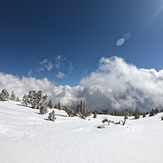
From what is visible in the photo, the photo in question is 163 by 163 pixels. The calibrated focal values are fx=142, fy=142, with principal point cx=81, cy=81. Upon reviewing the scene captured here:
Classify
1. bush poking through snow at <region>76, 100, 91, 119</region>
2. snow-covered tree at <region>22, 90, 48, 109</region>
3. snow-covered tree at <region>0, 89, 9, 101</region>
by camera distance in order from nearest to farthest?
bush poking through snow at <region>76, 100, 91, 119</region>
snow-covered tree at <region>22, 90, 48, 109</region>
snow-covered tree at <region>0, 89, 9, 101</region>

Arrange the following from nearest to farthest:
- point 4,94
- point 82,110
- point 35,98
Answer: point 82,110 < point 35,98 < point 4,94

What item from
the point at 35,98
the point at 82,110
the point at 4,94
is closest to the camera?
the point at 82,110

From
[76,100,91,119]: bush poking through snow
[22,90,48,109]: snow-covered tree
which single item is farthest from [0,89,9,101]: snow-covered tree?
[76,100,91,119]: bush poking through snow

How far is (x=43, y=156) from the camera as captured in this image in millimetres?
9719

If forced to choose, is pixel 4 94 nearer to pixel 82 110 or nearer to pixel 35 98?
pixel 35 98

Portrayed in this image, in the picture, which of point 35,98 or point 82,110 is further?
point 35,98

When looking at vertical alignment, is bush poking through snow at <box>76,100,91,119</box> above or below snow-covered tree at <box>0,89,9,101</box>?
below

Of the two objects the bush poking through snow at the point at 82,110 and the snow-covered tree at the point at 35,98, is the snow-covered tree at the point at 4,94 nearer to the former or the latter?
the snow-covered tree at the point at 35,98

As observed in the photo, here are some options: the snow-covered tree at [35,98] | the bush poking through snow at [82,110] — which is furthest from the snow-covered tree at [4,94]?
the bush poking through snow at [82,110]

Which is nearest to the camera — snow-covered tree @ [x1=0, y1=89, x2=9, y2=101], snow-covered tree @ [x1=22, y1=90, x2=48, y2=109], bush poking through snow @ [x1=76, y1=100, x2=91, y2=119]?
bush poking through snow @ [x1=76, y1=100, x2=91, y2=119]

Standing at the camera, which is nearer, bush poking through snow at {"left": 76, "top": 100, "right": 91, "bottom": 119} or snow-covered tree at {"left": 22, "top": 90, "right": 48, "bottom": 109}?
bush poking through snow at {"left": 76, "top": 100, "right": 91, "bottom": 119}

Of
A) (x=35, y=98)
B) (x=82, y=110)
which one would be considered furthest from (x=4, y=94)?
(x=82, y=110)

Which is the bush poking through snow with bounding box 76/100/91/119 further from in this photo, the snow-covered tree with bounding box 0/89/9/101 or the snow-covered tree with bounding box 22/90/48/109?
the snow-covered tree with bounding box 0/89/9/101

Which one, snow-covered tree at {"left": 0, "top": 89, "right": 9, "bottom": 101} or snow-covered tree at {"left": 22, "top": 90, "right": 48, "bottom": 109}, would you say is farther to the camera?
snow-covered tree at {"left": 0, "top": 89, "right": 9, "bottom": 101}
